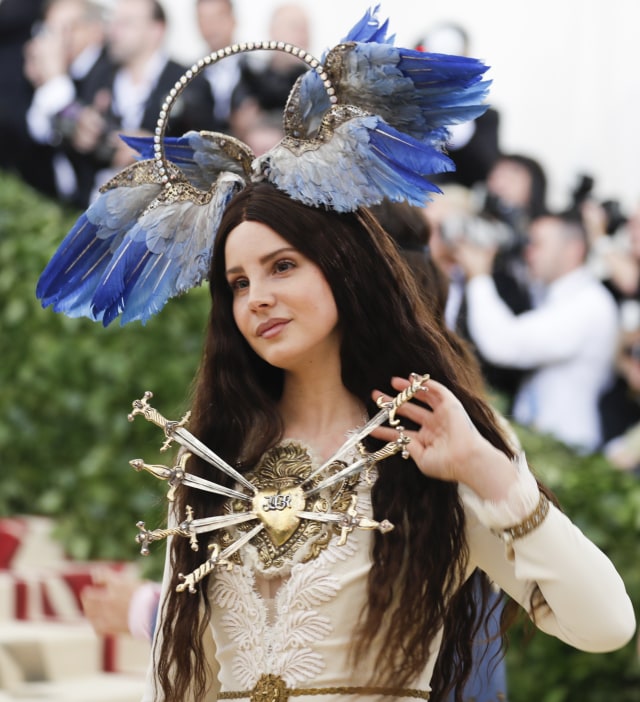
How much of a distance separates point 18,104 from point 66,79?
0.33 metres

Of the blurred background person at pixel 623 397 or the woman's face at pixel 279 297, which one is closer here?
the woman's face at pixel 279 297

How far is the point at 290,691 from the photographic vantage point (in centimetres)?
231

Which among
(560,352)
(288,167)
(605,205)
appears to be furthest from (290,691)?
(605,205)

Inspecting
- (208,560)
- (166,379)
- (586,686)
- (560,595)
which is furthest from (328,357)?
(166,379)

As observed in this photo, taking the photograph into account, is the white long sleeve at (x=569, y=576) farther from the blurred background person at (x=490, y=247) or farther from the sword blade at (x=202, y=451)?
the blurred background person at (x=490, y=247)

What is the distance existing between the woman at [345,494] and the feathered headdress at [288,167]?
3.1 inches

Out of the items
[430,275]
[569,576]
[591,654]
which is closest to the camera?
[569,576]

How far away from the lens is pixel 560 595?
2096mm

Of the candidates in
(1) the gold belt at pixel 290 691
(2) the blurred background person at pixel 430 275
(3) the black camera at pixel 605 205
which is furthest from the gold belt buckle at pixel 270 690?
(3) the black camera at pixel 605 205

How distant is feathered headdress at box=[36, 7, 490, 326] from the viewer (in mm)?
2305

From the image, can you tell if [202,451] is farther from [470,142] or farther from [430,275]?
[470,142]

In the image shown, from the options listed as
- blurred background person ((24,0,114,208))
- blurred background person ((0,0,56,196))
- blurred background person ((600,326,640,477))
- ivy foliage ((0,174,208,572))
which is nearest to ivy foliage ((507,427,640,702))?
blurred background person ((600,326,640,477))

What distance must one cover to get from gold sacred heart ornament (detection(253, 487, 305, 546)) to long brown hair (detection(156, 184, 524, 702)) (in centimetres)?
11

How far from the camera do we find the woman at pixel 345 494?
7.27 ft
